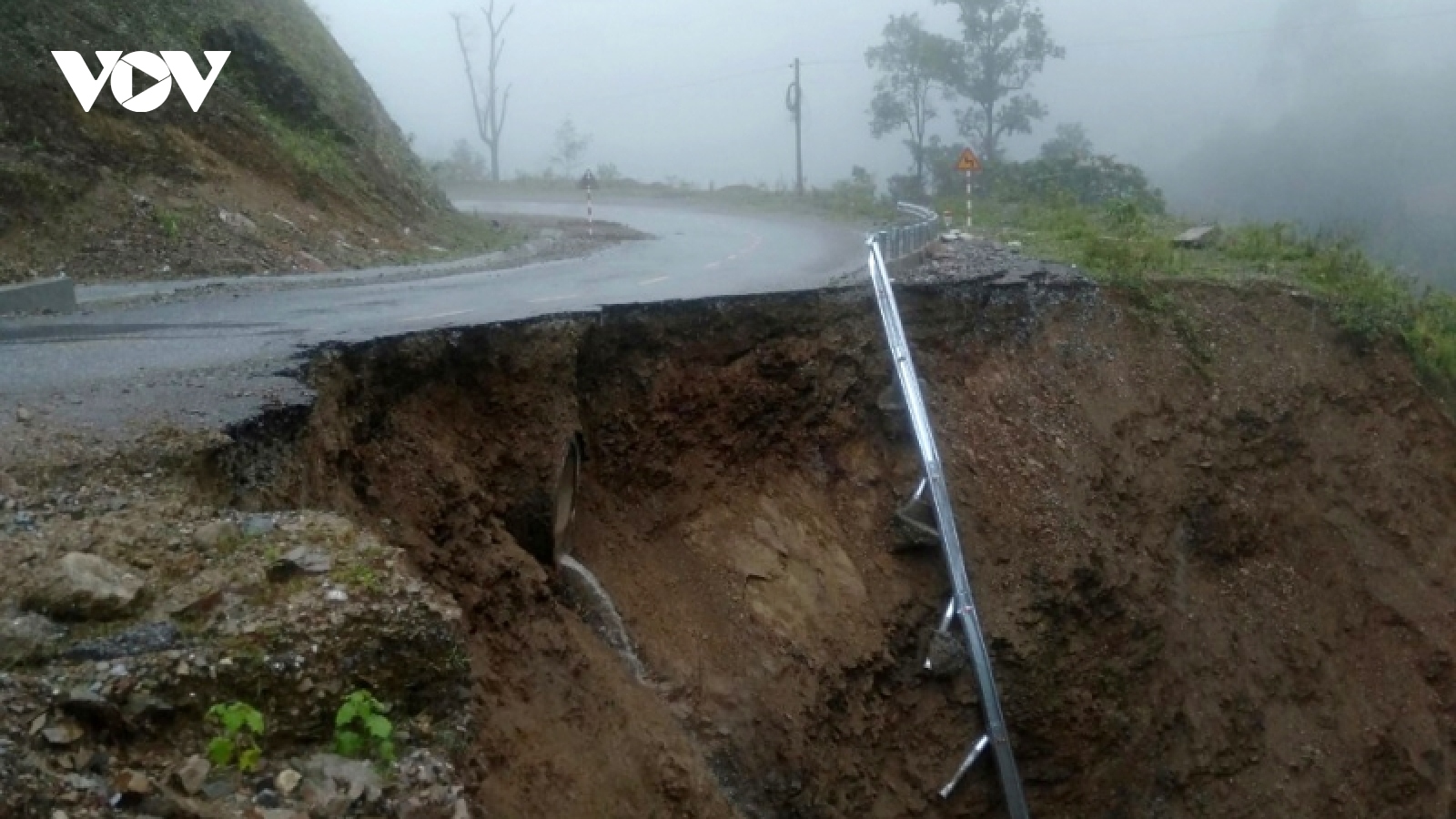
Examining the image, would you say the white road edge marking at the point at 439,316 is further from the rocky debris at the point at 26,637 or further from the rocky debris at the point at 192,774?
the rocky debris at the point at 192,774

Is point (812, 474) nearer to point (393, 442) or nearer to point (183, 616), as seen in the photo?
point (393, 442)

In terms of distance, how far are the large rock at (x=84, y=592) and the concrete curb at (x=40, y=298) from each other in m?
8.24

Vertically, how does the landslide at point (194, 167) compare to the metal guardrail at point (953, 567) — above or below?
above

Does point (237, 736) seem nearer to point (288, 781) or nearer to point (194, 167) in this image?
point (288, 781)

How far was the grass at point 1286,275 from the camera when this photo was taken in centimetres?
1421

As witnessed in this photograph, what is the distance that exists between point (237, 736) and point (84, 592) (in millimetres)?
794

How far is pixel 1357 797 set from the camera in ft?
40.8

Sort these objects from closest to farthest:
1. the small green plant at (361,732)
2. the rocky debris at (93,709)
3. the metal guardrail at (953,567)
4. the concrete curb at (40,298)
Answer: the rocky debris at (93,709), the small green plant at (361,732), the metal guardrail at (953,567), the concrete curb at (40,298)

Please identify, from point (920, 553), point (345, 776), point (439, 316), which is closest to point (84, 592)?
point (345, 776)

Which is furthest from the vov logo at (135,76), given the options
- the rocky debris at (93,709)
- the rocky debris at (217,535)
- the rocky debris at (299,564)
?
the rocky debris at (93,709)

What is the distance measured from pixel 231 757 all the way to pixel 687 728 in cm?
479

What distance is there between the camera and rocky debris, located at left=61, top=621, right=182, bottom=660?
4742 millimetres

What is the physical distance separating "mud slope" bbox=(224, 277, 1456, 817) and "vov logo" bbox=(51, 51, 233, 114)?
35.9 feet

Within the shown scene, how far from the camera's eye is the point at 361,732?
4.83m
